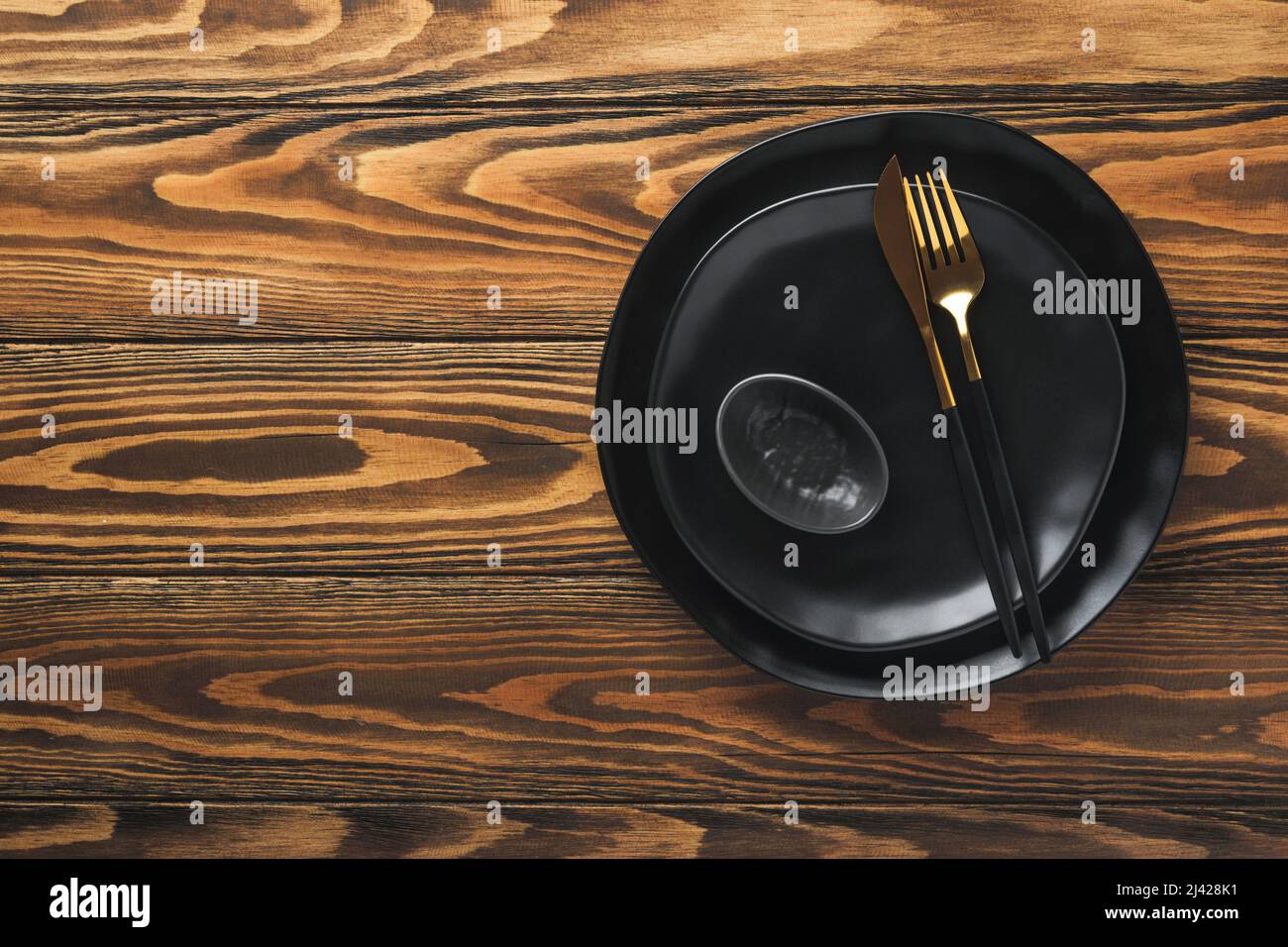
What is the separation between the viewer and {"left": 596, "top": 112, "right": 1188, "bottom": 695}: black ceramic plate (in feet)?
1.63

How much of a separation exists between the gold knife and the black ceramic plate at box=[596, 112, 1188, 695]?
0.06 ft

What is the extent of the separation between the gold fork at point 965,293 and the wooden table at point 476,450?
90mm

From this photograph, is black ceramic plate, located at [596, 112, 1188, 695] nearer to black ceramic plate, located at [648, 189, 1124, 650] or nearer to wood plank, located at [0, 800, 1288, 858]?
black ceramic plate, located at [648, 189, 1124, 650]

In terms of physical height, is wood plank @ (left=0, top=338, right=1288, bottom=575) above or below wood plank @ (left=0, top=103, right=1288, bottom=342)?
below

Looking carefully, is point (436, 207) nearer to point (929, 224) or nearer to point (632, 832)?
point (929, 224)

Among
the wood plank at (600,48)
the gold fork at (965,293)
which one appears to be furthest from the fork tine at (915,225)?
the wood plank at (600,48)

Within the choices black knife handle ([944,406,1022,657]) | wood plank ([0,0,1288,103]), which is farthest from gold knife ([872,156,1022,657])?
wood plank ([0,0,1288,103])

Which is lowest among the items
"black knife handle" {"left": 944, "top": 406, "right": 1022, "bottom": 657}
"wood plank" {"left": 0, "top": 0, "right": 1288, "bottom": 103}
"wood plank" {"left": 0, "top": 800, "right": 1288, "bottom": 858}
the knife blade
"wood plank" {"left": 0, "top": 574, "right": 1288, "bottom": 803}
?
"wood plank" {"left": 0, "top": 800, "right": 1288, "bottom": 858}

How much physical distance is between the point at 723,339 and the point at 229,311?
13.4 inches

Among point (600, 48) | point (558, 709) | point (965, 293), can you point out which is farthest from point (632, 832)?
point (600, 48)

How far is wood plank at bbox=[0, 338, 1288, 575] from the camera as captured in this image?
1.82 ft

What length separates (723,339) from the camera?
1.69 ft

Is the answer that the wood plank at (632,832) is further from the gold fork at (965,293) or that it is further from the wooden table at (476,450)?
the gold fork at (965,293)

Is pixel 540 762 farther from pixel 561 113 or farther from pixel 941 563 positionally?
pixel 561 113
